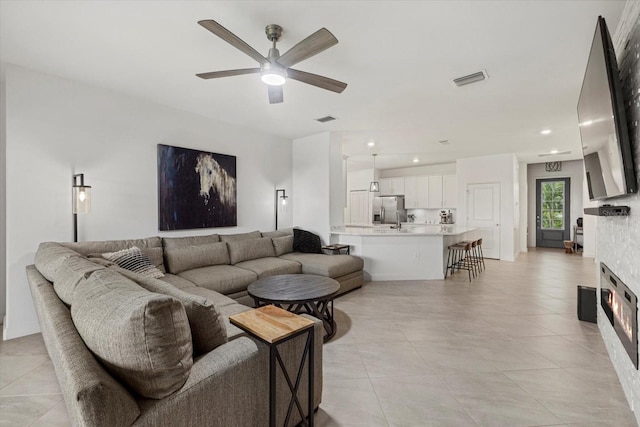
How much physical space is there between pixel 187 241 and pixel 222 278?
3.05 feet

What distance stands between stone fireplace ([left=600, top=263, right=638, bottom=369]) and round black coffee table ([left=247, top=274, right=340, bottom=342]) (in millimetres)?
2018

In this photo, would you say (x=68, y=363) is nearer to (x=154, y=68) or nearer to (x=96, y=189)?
(x=154, y=68)

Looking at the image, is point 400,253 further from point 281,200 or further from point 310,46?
point 310,46

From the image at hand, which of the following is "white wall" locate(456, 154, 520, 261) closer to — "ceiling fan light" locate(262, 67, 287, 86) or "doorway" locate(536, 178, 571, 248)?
"doorway" locate(536, 178, 571, 248)

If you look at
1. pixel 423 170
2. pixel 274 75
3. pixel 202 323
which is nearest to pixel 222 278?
pixel 202 323

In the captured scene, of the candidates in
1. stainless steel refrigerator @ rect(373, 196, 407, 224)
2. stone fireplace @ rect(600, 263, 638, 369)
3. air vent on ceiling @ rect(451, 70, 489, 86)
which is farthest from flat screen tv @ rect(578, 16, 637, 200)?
stainless steel refrigerator @ rect(373, 196, 407, 224)

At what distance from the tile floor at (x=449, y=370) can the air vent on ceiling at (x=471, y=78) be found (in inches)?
105

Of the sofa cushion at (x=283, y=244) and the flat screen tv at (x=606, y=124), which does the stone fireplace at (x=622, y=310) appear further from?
the sofa cushion at (x=283, y=244)

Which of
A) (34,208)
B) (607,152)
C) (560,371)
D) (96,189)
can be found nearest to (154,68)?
(96,189)

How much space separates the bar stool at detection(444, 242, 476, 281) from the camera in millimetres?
5215

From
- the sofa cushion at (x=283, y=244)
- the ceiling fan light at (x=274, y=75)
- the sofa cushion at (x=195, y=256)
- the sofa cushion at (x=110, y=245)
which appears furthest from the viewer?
the sofa cushion at (x=283, y=244)

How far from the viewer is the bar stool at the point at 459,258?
5.21 meters

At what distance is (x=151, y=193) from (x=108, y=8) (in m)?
2.27

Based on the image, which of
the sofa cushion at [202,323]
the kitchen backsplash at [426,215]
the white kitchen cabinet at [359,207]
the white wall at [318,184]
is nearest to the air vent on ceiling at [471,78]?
the white wall at [318,184]
